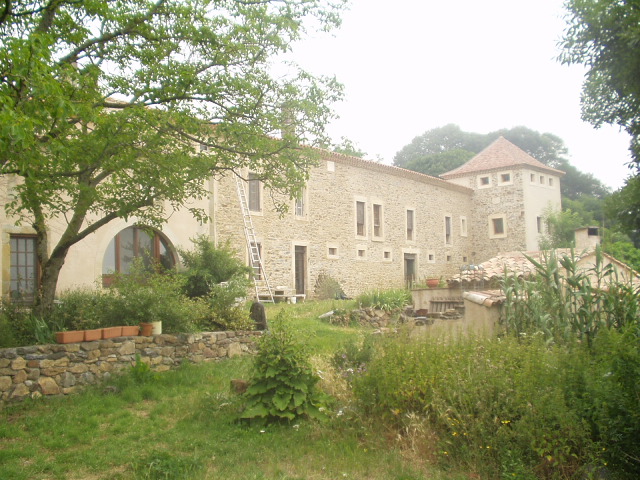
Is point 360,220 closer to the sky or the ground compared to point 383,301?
closer to the sky

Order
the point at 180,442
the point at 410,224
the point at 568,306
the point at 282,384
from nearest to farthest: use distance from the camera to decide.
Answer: the point at 180,442 < the point at 282,384 < the point at 568,306 < the point at 410,224

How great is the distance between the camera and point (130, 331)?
8.11 meters

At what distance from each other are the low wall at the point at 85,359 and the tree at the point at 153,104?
154 cm

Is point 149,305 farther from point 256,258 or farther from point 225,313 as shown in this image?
point 256,258

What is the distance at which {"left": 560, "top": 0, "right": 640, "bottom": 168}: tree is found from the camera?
20.9 ft

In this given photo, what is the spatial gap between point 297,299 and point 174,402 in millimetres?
13287

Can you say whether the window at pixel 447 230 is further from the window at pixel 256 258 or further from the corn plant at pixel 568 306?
the corn plant at pixel 568 306

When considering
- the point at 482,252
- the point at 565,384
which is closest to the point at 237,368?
the point at 565,384

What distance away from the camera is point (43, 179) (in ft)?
22.3

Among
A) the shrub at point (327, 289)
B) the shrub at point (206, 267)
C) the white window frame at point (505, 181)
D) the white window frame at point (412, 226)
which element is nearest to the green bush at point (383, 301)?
the shrub at point (206, 267)

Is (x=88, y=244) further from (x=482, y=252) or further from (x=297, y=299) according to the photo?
(x=482, y=252)

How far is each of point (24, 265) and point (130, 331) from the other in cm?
589

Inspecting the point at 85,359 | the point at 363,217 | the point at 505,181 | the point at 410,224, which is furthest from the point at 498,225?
the point at 85,359

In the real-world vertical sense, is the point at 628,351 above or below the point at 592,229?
below
